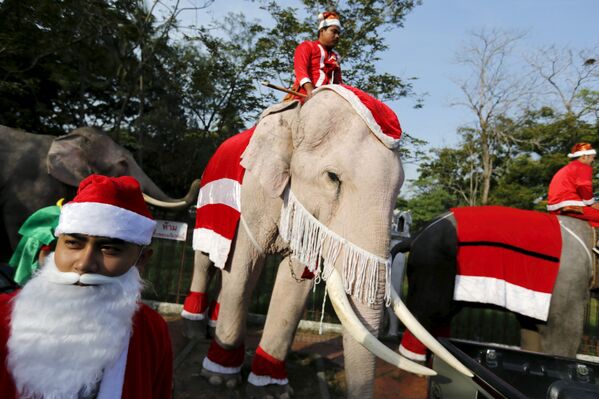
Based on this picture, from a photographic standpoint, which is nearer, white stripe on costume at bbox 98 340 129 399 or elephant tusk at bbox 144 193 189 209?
white stripe on costume at bbox 98 340 129 399

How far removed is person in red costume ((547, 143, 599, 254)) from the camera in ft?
14.5

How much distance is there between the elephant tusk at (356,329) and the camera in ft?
6.98

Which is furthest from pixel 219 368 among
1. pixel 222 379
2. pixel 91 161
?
pixel 91 161

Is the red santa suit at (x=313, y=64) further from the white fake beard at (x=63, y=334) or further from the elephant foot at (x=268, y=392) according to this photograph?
the white fake beard at (x=63, y=334)

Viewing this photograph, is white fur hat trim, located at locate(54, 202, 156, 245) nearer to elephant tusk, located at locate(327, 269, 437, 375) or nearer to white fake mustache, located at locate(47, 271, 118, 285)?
white fake mustache, located at locate(47, 271, 118, 285)

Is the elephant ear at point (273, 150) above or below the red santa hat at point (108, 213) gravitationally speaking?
above

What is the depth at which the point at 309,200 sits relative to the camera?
273 cm

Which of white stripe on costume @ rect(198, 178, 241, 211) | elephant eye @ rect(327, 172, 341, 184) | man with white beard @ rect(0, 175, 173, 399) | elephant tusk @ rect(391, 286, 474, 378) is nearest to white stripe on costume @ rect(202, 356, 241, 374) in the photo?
white stripe on costume @ rect(198, 178, 241, 211)

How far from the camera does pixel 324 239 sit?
257 cm

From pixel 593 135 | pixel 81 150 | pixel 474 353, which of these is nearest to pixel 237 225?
pixel 474 353

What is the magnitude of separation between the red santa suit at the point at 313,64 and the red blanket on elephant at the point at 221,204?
71cm

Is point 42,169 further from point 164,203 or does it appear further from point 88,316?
point 88,316

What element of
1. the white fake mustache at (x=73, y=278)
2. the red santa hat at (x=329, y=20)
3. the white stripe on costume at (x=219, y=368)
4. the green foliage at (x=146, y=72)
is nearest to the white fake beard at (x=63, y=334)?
the white fake mustache at (x=73, y=278)

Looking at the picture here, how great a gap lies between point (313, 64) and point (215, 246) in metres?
1.95
